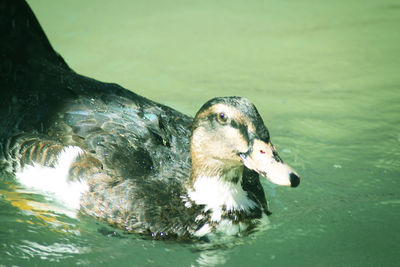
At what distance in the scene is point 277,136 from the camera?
5934 mm

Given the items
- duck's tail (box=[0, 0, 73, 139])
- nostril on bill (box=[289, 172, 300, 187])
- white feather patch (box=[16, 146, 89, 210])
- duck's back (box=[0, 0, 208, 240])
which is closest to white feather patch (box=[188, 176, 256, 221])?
duck's back (box=[0, 0, 208, 240])

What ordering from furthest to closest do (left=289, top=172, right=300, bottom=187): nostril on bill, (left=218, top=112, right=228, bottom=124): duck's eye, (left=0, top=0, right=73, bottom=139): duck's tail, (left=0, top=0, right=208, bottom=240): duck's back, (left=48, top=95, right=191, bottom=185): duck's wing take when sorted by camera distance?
(left=0, top=0, right=73, bottom=139): duck's tail < (left=48, top=95, right=191, bottom=185): duck's wing < (left=0, top=0, right=208, bottom=240): duck's back < (left=218, top=112, right=228, bottom=124): duck's eye < (left=289, top=172, right=300, bottom=187): nostril on bill

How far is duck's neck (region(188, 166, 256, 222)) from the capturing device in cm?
417

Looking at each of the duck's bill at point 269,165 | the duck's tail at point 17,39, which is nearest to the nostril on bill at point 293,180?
the duck's bill at point 269,165

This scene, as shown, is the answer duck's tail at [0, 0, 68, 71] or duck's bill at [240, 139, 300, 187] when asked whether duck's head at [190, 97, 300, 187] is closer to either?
duck's bill at [240, 139, 300, 187]

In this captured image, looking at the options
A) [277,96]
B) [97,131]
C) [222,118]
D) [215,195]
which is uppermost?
[277,96]

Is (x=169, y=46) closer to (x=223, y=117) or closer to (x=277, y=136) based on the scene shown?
(x=277, y=136)

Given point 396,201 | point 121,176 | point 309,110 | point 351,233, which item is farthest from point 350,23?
point 121,176

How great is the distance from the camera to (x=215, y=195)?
13.8ft

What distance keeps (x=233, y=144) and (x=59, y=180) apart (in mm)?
1548

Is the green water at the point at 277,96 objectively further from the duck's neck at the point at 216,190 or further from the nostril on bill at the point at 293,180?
the nostril on bill at the point at 293,180

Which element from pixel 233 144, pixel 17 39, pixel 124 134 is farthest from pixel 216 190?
pixel 17 39

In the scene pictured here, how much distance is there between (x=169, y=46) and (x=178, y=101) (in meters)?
1.76

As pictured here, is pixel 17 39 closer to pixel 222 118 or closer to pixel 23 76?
pixel 23 76
